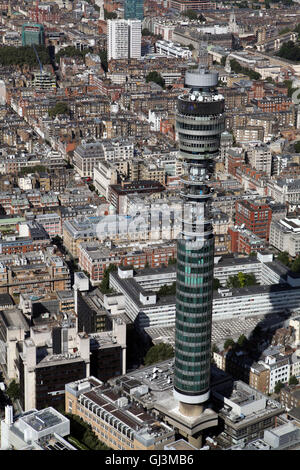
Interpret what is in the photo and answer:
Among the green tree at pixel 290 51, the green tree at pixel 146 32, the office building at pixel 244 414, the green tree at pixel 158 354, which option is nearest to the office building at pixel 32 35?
the green tree at pixel 146 32

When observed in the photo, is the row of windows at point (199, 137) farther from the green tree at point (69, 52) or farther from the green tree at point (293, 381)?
the green tree at point (69, 52)

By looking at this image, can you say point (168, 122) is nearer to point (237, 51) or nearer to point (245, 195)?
point (245, 195)

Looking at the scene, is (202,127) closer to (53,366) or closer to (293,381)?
(53,366)

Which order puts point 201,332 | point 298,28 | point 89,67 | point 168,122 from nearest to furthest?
point 201,332, point 168,122, point 89,67, point 298,28

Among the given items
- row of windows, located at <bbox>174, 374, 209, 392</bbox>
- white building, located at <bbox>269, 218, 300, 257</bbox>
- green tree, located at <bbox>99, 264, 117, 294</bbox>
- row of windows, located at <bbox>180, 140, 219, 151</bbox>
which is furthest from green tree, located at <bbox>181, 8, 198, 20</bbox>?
row of windows, located at <bbox>174, 374, 209, 392</bbox>

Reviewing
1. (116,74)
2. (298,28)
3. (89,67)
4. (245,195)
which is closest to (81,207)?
(245,195)
